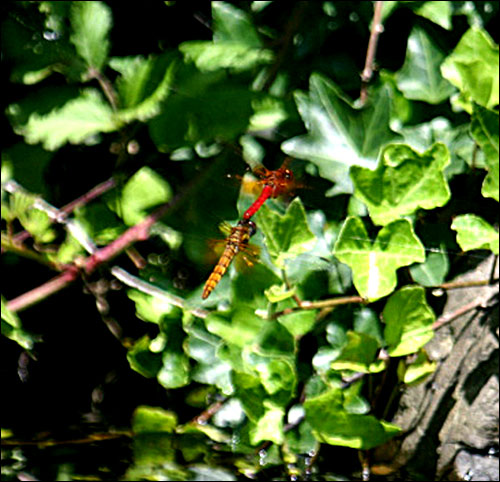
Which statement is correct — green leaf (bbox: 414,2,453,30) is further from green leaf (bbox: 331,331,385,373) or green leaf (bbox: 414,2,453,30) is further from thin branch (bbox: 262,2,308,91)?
green leaf (bbox: 331,331,385,373)

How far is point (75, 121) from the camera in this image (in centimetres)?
157

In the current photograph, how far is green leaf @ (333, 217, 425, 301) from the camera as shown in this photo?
1.45 meters

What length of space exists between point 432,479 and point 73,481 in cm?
59

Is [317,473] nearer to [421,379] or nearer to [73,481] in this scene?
[421,379]

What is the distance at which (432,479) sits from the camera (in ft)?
5.56

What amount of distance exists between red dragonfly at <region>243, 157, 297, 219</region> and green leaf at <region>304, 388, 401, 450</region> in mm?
301

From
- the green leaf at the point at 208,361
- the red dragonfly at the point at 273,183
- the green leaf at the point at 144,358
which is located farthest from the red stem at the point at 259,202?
the green leaf at the point at 144,358

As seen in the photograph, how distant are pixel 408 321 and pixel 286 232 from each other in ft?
0.76

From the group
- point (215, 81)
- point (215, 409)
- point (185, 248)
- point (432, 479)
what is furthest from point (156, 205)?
point (432, 479)

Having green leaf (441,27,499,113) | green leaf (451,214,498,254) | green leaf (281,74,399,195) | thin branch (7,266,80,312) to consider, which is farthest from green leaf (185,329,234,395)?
green leaf (441,27,499,113)

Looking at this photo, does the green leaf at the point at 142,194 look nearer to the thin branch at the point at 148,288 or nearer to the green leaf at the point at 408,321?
the thin branch at the point at 148,288

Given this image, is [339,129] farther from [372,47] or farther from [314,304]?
[314,304]

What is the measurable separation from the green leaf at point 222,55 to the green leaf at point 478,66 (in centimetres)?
33

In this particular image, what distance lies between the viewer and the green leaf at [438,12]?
1600mm
